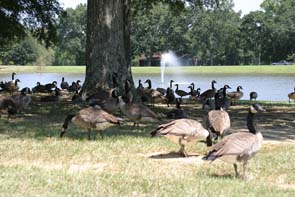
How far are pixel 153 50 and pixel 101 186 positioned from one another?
100 metres

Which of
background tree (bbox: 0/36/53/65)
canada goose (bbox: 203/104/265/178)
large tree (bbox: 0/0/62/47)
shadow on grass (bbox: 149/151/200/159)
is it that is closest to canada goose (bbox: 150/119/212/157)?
shadow on grass (bbox: 149/151/200/159)

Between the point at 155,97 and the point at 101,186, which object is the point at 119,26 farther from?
the point at 101,186

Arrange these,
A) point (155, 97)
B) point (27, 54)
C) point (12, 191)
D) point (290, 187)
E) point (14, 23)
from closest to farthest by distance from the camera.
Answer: point (12, 191), point (290, 187), point (155, 97), point (14, 23), point (27, 54)

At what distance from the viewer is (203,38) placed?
363 feet

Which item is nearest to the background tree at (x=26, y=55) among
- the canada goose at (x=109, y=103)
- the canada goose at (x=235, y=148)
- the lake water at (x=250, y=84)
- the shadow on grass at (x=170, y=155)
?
the lake water at (x=250, y=84)

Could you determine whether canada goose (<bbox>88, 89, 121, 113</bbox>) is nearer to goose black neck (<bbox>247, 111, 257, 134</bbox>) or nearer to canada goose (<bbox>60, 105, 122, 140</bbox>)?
canada goose (<bbox>60, 105, 122, 140</bbox>)

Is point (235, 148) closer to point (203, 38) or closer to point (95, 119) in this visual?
point (95, 119)

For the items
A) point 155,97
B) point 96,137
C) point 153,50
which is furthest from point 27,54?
point 96,137

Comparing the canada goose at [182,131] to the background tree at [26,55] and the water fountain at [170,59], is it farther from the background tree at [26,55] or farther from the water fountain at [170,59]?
the background tree at [26,55]

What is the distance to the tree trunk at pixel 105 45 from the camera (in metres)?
16.6

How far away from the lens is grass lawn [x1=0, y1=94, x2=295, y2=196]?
6539 millimetres

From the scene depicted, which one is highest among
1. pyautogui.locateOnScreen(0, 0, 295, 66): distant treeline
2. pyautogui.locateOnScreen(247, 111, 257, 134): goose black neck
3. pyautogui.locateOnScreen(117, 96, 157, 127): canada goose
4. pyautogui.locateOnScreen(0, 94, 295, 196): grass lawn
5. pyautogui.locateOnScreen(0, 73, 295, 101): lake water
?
pyautogui.locateOnScreen(0, 0, 295, 66): distant treeline

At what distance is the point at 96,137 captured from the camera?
10.8m

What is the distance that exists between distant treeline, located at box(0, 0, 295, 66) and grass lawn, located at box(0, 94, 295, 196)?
8939 cm
